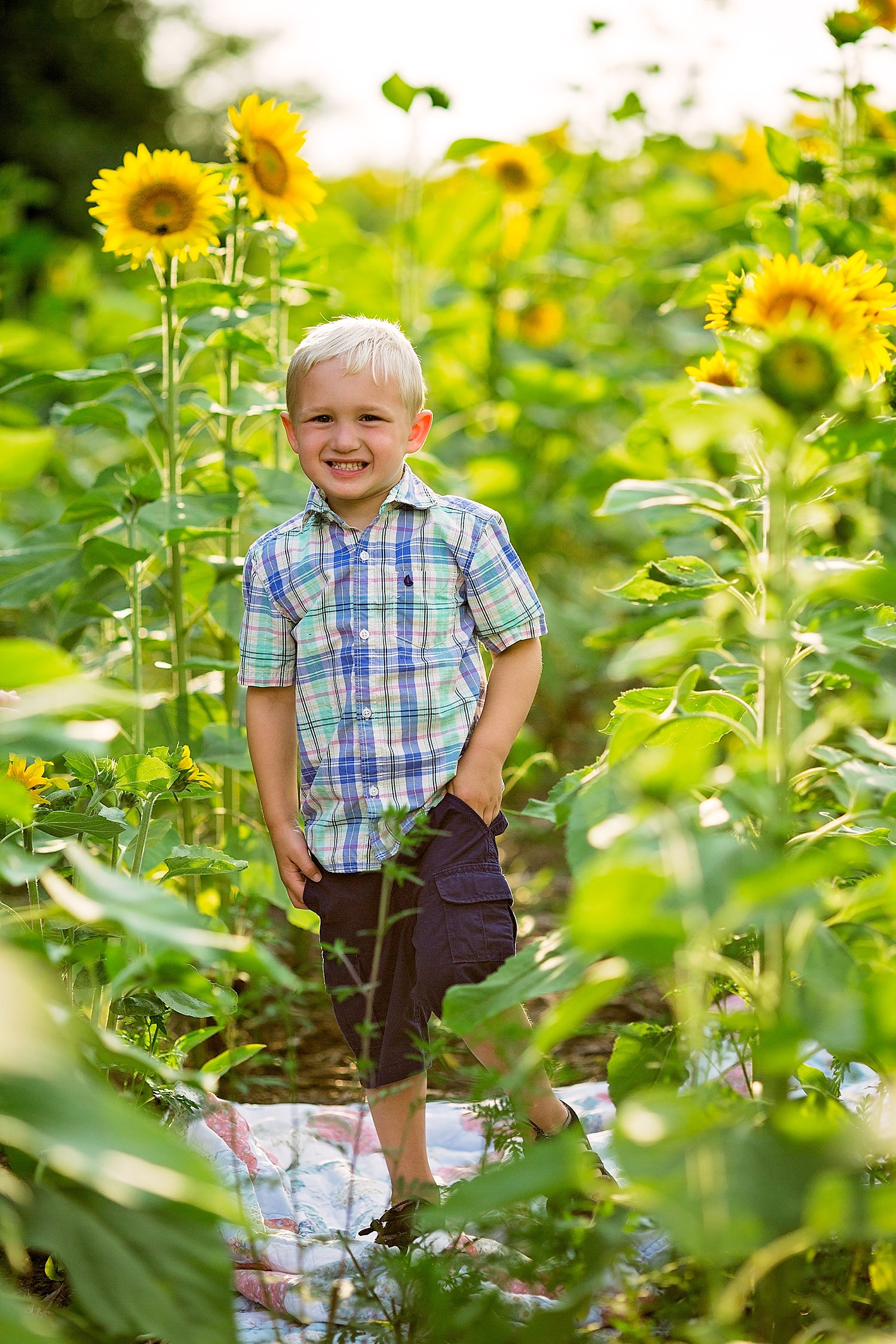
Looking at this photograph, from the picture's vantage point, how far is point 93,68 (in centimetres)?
985

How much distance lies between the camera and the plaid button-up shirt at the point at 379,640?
65.6 inches

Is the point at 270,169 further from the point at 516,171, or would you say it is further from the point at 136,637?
the point at 516,171

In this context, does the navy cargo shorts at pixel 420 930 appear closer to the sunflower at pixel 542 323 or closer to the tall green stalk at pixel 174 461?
the tall green stalk at pixel 174 461

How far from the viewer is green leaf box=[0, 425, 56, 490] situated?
0.91 metres

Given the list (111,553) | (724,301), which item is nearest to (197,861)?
(111,553)

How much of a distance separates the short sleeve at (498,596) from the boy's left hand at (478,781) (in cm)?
17

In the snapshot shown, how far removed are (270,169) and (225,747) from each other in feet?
3.07

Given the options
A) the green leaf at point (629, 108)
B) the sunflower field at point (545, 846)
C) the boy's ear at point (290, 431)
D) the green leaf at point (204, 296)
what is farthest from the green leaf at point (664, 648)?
the green leaf at point (629, 108)

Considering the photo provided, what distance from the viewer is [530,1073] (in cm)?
137

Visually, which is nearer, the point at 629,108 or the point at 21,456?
the point at 21,456

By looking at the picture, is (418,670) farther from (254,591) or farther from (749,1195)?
(749,1195)

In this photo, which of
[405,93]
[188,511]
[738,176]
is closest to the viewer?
[188,511]

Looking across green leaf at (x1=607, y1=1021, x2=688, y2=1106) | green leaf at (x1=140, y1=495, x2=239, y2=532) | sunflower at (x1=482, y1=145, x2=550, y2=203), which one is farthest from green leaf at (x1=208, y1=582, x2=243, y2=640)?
sunflower at (x1=482, y1=145, x2=550, y2=203)

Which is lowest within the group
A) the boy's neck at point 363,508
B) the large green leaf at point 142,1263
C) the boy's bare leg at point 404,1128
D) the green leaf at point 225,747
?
the boy's bare leg at point 404,1128
